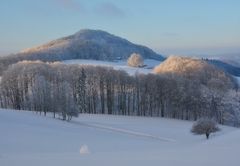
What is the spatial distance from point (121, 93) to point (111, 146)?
65781 millimetres

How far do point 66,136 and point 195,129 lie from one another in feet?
61.2

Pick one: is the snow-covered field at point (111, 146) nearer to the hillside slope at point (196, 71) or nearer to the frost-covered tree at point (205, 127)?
the frost-covered tree at point (205, 127)

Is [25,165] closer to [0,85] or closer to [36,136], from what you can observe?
[36,136]

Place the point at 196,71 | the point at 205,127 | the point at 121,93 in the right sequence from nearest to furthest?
the point at 205,127, the point at 121,93, the point at 196,71

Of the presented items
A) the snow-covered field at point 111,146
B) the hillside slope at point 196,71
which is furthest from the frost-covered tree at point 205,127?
the hillside slope at point 196,71

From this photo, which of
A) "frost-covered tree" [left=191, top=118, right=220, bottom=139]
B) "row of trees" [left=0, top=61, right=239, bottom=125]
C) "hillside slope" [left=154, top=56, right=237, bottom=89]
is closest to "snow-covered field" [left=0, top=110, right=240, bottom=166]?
"frost-covered tree" [left=191, top=118, right=220, bottom=139]

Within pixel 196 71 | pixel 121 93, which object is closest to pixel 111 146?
pixel 121 93

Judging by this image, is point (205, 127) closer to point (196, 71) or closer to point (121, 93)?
point (121, 93)

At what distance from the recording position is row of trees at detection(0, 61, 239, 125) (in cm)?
9869

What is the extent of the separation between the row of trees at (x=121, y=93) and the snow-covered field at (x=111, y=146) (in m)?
14.3

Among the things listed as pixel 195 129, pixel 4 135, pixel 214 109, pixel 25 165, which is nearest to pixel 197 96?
pixel 214 109

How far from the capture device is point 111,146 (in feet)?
130

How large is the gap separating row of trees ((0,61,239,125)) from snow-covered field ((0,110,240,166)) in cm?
1430

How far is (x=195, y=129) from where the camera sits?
5666 cm
